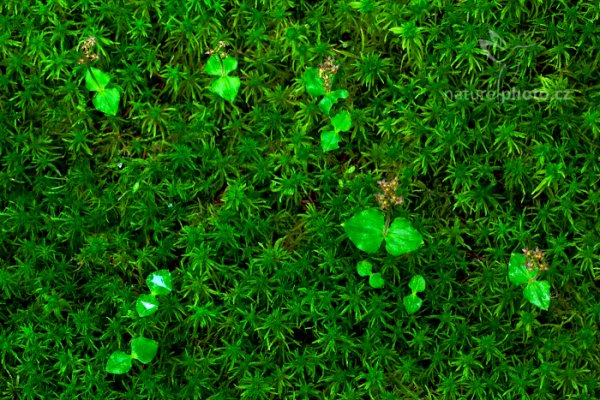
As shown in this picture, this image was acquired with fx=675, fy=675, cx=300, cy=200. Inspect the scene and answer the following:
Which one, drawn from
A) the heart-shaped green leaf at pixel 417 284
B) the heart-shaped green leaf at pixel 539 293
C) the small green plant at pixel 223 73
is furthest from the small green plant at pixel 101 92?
the heart-shaped green leaf at pixel 539 293

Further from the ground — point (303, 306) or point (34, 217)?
point (34, 217)

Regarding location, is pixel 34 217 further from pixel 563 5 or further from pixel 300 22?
pixel 563 5

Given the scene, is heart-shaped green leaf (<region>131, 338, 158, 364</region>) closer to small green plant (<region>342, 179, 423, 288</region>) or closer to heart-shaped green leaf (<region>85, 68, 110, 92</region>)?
small green plant (<region>342, 179, 423, 288</region>)

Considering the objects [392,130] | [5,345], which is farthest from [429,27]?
[5,345]

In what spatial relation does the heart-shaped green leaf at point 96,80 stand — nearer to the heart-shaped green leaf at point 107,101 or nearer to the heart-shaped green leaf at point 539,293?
the heart-shaped green leaf at point 107,101

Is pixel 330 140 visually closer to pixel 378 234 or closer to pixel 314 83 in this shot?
pixel 314 83

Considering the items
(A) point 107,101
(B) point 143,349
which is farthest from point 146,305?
(A) point 107,101
